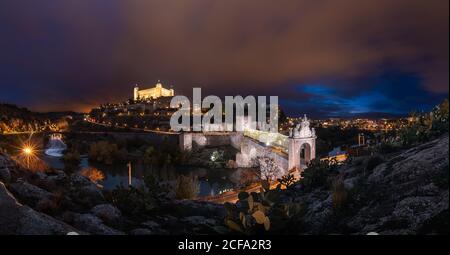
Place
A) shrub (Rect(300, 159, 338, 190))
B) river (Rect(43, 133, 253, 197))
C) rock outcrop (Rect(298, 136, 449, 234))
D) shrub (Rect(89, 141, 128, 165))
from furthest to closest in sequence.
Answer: shrub (Rect(89, 141, 128, 165)) < river (Rect(43, 133, 253, 197)) < shrub (Rect(300, 159, 338, 190)) < rock outcrop (Rect(298, 136, 449, 234))

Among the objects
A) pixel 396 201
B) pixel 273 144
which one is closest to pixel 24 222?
pixel 396 201

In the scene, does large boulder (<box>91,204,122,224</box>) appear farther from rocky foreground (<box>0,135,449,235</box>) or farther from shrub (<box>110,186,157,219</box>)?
shrub (<box>110,186,157,219</box>)

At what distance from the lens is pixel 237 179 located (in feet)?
147

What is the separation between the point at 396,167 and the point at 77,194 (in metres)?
8.56

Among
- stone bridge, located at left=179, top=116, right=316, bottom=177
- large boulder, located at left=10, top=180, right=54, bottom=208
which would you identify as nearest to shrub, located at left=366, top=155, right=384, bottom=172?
stone bridge, located at left=179, top=116, right=316, bottom=177

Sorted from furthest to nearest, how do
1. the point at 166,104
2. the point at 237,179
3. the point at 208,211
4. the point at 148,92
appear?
the point at 148,92, the point at 166,104, the point at 237,179, the point at 208,211

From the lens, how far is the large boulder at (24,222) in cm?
616

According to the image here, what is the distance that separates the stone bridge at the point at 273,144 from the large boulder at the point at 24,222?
11405mm

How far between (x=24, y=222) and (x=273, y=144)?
33.7m

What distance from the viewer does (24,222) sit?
20.8ft

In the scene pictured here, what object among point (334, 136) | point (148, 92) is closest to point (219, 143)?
point (334, 136)

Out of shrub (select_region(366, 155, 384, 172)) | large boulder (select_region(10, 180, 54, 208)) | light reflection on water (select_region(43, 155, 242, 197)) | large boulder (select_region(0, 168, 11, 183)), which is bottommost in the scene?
light reflection on water (select_region(43, 155, 242, 197))

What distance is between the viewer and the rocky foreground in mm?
6168
